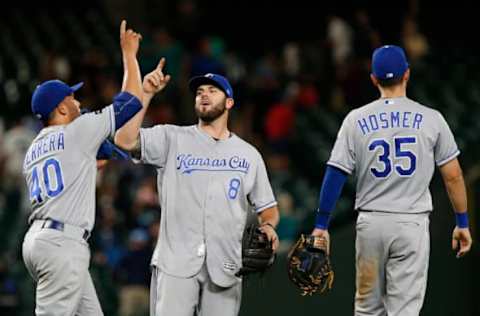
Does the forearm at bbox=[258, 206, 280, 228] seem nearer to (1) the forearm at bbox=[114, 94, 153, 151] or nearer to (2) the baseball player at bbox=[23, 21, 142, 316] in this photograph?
(1) the forearm at bbox=[114, 94, 153, 151]

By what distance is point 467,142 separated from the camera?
10773mm

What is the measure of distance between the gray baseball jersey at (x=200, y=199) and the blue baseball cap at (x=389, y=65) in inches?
36.9

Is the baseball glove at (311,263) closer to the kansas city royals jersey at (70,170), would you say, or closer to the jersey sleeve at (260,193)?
the jersey sleeve at (260,193)

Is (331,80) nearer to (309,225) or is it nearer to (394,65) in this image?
(309,225)

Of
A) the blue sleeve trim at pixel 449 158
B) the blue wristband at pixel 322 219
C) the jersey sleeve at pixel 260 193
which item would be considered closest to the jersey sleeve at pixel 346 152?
the blue wristband at pixel 322 219

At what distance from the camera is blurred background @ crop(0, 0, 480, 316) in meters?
9.38

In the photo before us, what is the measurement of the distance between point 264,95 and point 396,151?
21.3 feet

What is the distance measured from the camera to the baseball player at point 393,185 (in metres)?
7.45

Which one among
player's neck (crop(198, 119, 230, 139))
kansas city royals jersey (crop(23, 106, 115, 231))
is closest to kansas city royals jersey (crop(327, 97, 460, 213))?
player's neck (crop(198, 119, 230, 139))

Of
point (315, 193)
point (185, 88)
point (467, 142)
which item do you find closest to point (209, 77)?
point (467, 142)

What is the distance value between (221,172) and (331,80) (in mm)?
6558

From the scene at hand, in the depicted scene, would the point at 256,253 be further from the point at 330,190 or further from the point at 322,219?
the point at 330,190

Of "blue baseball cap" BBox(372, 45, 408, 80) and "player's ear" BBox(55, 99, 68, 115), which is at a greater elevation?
"blue baseball cap" BBox(372, 45, 408, 80)

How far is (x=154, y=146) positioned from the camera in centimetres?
743
